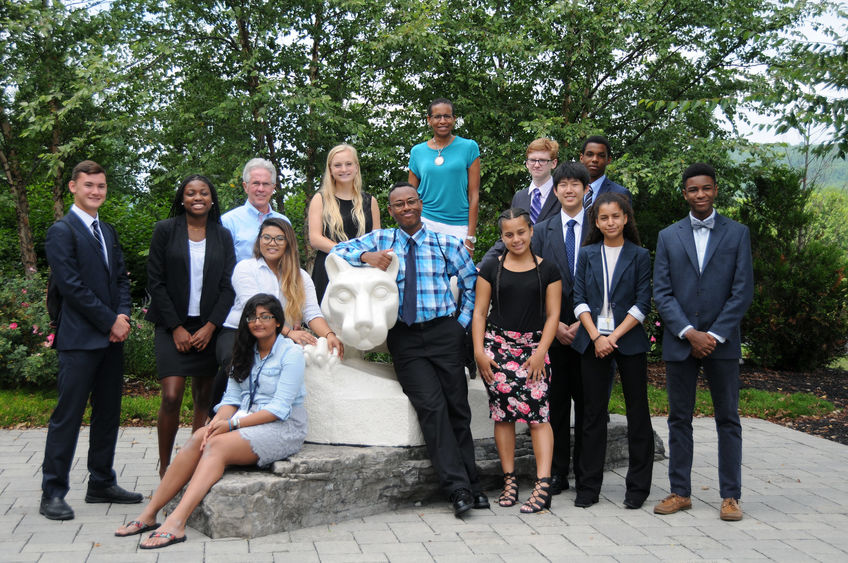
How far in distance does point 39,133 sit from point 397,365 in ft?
29.8

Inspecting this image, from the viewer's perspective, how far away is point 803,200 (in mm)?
12008

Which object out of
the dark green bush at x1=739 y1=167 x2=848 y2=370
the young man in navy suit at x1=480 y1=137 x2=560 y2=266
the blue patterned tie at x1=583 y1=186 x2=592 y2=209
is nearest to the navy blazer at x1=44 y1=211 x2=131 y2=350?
the young man in navy suit at x1=480 y1=137 x2=560 y2=266

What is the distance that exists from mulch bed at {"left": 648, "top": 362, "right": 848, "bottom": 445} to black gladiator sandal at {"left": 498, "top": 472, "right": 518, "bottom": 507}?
440 cm

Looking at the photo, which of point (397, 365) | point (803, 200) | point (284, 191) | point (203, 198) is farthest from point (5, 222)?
point (803, 200)

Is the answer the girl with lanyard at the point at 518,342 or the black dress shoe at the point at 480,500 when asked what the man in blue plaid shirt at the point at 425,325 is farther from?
the girl with lanyard at the point at 518,342

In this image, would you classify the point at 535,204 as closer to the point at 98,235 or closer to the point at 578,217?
the point at 578,217

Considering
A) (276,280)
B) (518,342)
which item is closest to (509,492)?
(518,342)

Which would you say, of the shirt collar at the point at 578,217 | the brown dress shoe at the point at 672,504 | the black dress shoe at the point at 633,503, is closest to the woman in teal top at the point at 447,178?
the shirt collar at the point at 578,217

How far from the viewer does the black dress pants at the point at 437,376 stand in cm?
491

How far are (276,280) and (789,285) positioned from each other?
351 inches

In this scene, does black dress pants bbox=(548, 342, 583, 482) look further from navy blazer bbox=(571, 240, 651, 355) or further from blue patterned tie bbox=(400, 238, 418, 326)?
blue patterned tie bbox=(400, 238, 418, 326)

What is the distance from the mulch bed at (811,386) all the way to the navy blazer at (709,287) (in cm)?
389

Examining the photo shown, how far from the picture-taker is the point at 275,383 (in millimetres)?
4504

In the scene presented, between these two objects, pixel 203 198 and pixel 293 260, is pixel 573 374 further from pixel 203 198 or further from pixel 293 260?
pixel 203 198
